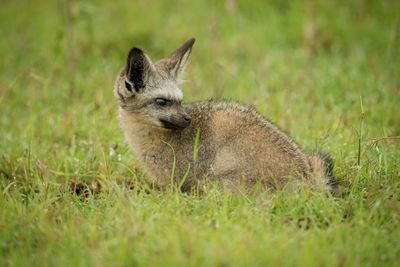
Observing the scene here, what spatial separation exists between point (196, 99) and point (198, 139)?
2.35 m

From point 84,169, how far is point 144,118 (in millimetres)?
995

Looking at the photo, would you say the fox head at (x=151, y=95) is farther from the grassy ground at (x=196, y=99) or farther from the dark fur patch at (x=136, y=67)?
the grassy ground at (x=196, y=99)

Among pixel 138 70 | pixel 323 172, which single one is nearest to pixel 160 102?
pixel 138 70

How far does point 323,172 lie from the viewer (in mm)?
3924

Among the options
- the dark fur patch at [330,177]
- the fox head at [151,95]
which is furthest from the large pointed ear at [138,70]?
the dark fur patch at [330,177]

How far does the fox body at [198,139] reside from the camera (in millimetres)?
3975

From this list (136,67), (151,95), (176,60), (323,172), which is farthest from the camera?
(176,60)

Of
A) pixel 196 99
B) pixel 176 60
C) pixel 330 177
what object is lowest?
pixel 330 177

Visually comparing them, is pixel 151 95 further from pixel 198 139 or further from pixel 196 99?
pixel 196 99

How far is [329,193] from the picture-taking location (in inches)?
140

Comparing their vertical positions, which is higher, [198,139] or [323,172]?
[198,139]

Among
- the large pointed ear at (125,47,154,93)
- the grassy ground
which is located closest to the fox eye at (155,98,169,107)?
the large pointed ear at (125,47,154,93)

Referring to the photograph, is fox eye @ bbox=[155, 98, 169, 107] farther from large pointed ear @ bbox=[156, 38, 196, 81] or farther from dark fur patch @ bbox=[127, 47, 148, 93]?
large pointed ear @ bbox=[156, 38, 196, 81]

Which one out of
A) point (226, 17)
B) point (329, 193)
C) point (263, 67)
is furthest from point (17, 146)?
point (226, 17)
